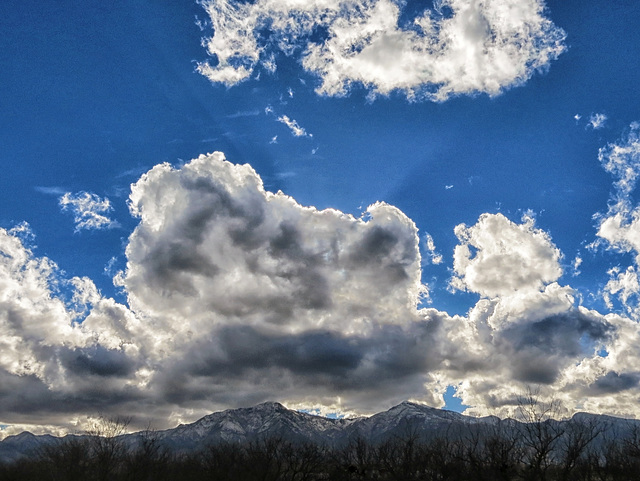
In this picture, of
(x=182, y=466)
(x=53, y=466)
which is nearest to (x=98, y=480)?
(x=53, y=466)

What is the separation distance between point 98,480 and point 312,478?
2744 cm

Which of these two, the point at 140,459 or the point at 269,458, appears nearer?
the point at 140,459

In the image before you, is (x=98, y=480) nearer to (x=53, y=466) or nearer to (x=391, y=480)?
(x=53, y=466)

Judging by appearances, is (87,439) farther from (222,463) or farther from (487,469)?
(487,469)

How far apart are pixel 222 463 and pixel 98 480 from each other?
57.3ft

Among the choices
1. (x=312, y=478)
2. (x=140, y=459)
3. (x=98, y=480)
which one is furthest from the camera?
(x=312, y=478)

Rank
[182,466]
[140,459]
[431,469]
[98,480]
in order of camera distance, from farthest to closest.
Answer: [182,466], [431,469], [140,459], [98,480]

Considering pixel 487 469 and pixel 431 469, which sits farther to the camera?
pixel 431 469

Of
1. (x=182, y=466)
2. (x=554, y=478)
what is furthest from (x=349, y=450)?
(x=554, y=478)

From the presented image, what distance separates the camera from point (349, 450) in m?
74.2

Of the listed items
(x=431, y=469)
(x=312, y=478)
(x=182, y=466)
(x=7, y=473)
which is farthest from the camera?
(x=7, y=473)

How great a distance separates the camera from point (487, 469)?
2089 inches

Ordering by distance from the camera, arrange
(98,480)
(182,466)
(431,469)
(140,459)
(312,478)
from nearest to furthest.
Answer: (98,480), (140,459), (431,469), (312,478), (182,466)

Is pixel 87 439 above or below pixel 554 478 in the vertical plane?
above
